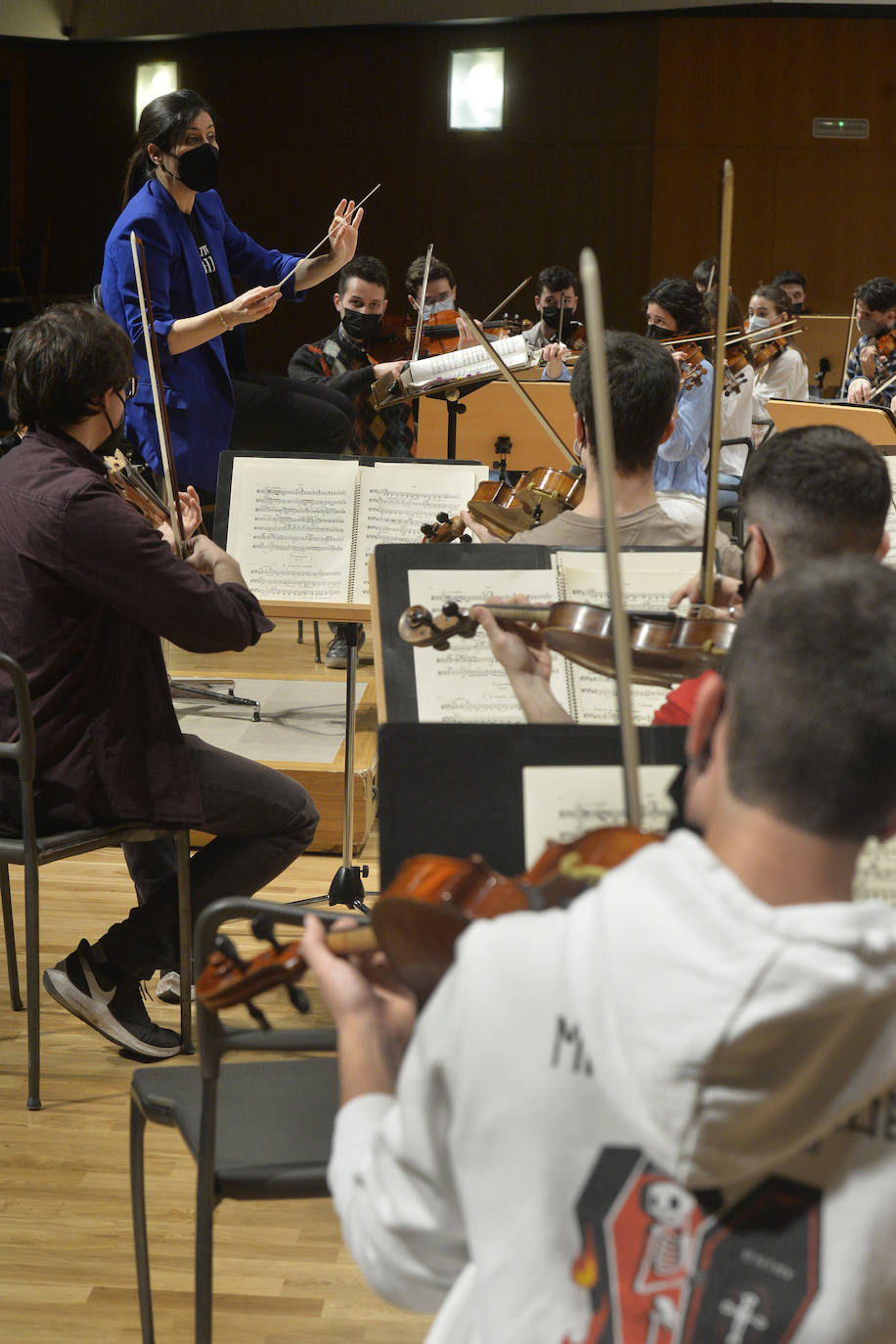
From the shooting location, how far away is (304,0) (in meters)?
8.98

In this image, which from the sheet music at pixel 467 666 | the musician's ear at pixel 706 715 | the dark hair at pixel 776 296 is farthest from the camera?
the dark hair at pixel 776 296

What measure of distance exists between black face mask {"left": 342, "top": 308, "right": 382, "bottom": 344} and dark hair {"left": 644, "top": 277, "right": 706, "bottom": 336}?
99 cm

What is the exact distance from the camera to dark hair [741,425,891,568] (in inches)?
60.1

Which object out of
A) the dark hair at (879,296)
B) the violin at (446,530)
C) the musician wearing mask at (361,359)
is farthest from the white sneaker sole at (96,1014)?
the dark hair at (879,296)

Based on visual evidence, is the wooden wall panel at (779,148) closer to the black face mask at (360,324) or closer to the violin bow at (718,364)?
the black face mask at (360,324)

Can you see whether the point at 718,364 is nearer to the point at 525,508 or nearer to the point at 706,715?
the point at 706,715

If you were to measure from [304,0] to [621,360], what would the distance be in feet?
25.7

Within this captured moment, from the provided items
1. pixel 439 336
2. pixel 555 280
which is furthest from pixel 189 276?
pixel 555 280

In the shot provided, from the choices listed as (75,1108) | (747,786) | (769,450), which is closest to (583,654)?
(769,450)

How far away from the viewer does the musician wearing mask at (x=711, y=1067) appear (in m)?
0.70

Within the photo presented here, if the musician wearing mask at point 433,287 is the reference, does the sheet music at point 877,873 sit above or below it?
below

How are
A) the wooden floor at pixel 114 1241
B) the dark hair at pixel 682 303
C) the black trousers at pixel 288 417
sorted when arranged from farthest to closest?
the dark hair at pixel 682 303 → the black trousers at pixel 288 417 → the wooden floor at pixel 114 1241

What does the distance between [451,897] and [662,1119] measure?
0.81ft

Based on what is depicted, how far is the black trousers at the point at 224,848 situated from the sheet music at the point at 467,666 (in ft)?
2.06
